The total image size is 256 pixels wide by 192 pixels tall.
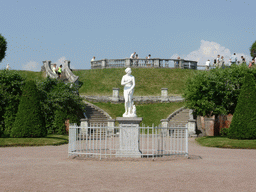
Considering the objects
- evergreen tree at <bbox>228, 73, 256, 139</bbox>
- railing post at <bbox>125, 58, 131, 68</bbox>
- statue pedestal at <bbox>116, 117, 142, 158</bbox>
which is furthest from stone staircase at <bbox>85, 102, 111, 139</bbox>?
statue pedestal at <bbox>116, 117, 142, 158</bbox>

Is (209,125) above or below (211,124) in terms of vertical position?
below

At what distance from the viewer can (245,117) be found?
2509 centimetres

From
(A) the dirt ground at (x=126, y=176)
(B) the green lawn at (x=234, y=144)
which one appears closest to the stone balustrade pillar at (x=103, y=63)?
(B) the green lawn at (x=234, y=144)

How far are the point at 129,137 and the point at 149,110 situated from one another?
24382mm

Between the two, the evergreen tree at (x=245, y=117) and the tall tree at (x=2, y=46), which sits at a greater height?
the tall tree at (x=2, y=46)

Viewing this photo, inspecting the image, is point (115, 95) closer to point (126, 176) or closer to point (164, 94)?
point (164, 94)

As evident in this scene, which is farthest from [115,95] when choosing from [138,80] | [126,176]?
[126,176]

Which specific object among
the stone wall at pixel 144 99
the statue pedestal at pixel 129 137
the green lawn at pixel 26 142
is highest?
the stone wall at pixel 144 99

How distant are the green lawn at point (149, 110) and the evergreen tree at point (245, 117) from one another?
12.2 m

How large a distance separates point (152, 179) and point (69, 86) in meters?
27.3

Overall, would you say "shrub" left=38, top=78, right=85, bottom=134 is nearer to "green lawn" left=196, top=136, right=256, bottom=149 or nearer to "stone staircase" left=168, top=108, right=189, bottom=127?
"stone staircase" left=168, top=108, right=189, bottom=127

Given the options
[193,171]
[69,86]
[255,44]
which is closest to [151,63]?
[69,86]

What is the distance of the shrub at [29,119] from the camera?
2508cm

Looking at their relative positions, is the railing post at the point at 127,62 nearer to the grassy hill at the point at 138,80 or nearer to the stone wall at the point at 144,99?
the grassy hill at the point at 138,80
